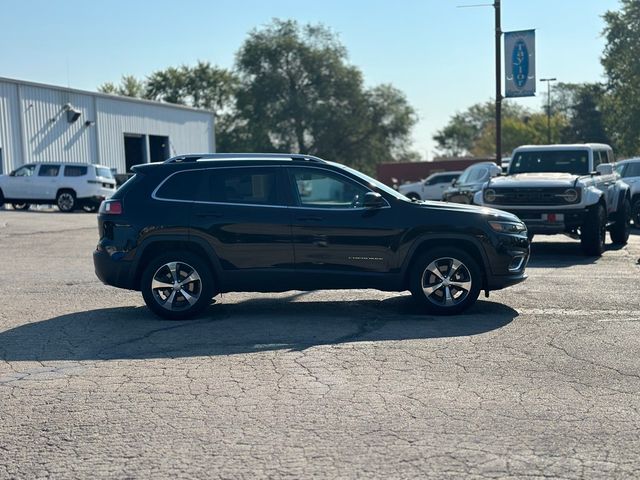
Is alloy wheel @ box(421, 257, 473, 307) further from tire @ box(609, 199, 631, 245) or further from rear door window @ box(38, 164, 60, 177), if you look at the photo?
rear door window @ box(38, 164, 60, 177)

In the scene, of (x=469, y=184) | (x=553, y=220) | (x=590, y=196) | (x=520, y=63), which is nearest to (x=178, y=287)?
(x=553, y=220)

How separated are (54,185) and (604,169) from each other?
22.0 meters

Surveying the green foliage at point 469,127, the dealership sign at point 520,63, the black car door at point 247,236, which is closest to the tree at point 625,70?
the dealership sign at point 520,63

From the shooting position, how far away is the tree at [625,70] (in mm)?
55531

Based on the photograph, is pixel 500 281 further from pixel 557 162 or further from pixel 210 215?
pixel 557 162

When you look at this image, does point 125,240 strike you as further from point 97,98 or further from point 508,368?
point 97,98

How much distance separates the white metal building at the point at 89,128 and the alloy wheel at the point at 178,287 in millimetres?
28932

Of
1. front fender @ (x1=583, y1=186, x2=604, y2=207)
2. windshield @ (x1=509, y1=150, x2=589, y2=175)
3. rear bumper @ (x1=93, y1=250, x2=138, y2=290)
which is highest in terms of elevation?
windshield @ (x1=509, y1=150, x2=589, y2=175)

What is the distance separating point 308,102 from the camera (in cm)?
7025

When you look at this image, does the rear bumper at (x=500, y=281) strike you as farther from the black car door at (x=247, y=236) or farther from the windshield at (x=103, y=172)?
the windshield at (x=103, y=172)

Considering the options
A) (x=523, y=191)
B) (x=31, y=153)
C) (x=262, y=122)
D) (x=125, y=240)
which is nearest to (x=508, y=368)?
(x=125, y=240)

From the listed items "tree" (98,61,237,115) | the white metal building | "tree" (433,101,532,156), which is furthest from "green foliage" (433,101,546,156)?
the white metal building

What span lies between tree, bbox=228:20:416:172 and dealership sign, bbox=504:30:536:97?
43533 mm

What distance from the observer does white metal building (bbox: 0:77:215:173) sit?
1469 inches
